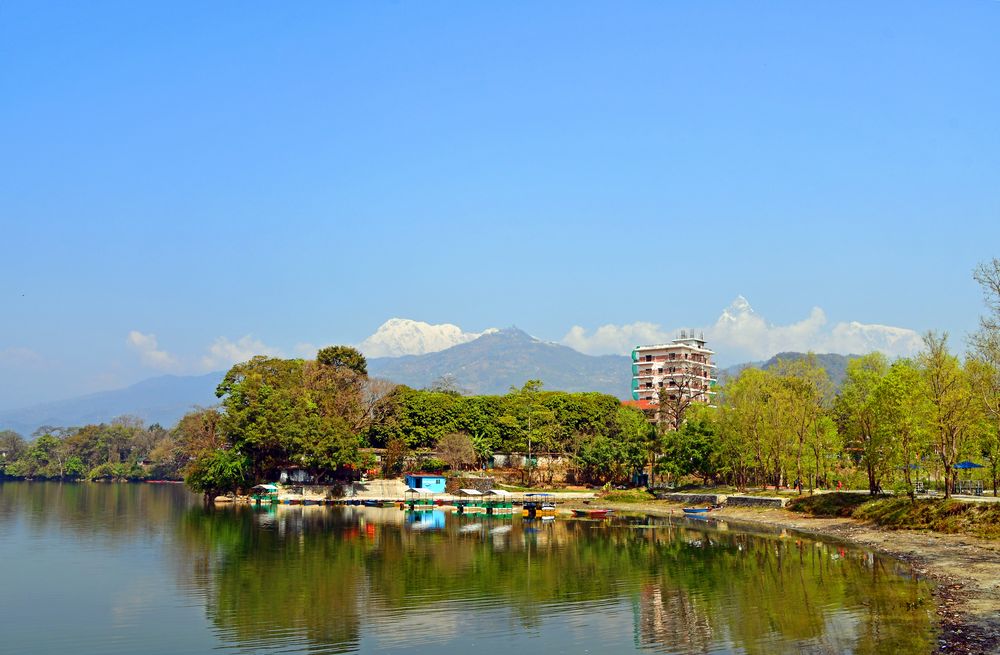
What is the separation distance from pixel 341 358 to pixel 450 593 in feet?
288

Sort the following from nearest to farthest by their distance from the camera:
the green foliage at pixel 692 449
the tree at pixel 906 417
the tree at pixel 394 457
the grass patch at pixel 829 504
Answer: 1. the tree at pixel 906 417
2. the grass patch at pixel 829 504
3. the green foliage at pixel 692 449
4. the tree at pixel 394 457

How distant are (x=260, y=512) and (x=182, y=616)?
57.9 m

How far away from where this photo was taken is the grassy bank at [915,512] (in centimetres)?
5369

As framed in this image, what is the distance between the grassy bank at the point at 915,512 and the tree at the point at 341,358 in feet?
234

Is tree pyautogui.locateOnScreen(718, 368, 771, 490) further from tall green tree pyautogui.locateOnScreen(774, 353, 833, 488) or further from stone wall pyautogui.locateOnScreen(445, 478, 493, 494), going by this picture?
stone wall pyautogui.locateOnScreen(445, 478, 493, 494)

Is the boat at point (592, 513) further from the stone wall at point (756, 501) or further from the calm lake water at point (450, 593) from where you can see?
the calm lake water at point (450, 593)

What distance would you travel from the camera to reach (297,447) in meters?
103

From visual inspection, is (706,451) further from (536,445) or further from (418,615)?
(418,615)

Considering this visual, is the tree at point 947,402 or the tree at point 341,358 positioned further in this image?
the tree at point 341,358

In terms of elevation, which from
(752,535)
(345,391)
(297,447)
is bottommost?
(752,535)

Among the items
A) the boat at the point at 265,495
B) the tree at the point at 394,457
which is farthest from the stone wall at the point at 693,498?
the boat at the point at 265,495

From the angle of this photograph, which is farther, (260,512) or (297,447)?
(297,447)

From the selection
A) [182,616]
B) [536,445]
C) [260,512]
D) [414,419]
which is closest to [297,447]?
[260,512]

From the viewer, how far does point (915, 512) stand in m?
59.9
